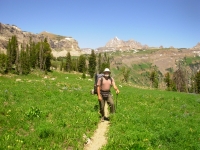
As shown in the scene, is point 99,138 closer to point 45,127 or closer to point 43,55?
point 45,127

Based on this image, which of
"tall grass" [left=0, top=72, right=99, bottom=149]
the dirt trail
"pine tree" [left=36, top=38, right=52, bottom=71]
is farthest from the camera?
"pine tree" [left=36, top=38, right=52, bottom=71]

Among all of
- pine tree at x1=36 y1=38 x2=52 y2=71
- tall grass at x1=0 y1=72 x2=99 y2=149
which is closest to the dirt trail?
tall grass at x1=0 y1=72 x2=99 y2=149

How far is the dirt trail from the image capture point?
10.3 m

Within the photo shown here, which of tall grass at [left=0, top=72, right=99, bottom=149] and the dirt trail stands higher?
tall grass at [left=0, top=72, right=99, bottom=149]

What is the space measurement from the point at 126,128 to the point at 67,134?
3731mm

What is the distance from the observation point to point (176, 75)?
4909 inches

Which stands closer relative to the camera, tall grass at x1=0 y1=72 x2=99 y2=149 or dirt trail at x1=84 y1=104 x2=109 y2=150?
tall grass at x1=0 y1=72 x2=99 y2=149

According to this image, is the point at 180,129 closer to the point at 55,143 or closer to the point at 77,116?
the point at 77,116

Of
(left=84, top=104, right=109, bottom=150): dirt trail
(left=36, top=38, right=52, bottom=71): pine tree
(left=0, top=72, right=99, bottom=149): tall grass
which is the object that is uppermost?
(left=36, top=38, right=52, bottom=71): pine tree

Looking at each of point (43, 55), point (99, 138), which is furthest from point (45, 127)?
point (43, 55)

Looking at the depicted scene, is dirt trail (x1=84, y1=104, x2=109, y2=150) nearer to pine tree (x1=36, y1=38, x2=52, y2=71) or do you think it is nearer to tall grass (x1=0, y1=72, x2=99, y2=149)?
tall grass (x1=0, y1=72, x2=99, y2=149)

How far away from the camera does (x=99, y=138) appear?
11.3 meters

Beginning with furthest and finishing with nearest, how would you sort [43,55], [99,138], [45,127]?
[43,55]
[99,138]
[45,127]

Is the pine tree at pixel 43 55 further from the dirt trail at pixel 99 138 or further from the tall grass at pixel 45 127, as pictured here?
the dirt trail at pixel 99 138
